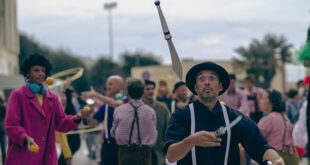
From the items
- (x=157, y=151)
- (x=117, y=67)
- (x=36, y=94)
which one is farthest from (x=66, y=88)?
(x=117, y=67)

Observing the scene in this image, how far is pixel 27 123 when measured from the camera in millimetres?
4949

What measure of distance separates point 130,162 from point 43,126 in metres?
1.58

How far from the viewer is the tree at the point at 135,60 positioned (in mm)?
69119

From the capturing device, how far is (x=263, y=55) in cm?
4466

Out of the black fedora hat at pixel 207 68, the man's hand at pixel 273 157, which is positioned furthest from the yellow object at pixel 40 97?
the man's hand at pixel 273 157

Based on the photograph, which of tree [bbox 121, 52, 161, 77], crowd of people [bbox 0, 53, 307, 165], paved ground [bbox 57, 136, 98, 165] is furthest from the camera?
tree [bbox 121, 52, 161, 77]

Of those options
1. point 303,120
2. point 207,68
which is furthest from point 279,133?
point 207,68

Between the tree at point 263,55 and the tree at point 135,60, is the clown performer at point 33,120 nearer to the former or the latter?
the tree at point 263,55

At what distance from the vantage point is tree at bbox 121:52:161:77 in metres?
69.1

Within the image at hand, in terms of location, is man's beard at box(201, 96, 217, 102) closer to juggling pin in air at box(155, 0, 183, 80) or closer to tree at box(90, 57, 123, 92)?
juggling pin in air at box(155, 0, 183, 80)

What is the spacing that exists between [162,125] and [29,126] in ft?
9.37

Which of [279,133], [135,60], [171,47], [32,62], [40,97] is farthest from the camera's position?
[135,60]

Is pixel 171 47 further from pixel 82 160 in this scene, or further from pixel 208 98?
pixel 82 160

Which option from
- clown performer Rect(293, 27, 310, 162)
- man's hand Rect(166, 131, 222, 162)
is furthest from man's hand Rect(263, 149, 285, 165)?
clown performer Rect(293, 27, 310, 162)
